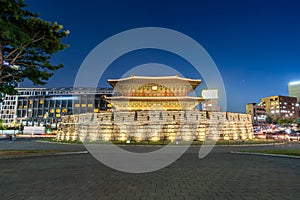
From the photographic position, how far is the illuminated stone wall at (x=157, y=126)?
84.9ft

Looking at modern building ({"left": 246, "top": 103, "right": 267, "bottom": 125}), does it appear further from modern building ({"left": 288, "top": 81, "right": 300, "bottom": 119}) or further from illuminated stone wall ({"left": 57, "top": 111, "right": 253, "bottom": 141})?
illuminated stone wall ({"left": 57, "top": 111, "right": 253, "bottom": 141})

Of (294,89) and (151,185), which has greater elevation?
(294,89)

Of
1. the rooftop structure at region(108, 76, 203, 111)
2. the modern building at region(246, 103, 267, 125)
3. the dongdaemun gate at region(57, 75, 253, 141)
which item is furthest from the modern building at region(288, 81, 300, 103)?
the rooftop structure at region(108, 76, 203, 111)

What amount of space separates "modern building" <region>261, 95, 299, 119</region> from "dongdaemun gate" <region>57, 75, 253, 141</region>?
10281 cm

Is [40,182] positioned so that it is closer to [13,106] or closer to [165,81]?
[165,81]

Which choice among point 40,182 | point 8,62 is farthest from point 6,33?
point 40,182

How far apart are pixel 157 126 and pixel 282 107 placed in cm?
12080

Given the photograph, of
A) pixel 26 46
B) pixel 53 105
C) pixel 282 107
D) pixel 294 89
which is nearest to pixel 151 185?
pixel 26 46

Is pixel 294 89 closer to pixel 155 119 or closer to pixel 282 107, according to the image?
pixel 282 107

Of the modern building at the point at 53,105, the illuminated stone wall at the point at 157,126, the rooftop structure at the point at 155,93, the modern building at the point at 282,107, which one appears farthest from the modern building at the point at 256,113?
the illuminated stone wall at the point at 157,126

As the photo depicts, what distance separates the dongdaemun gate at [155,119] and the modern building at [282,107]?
103m

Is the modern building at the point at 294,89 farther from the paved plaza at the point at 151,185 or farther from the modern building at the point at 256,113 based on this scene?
the paved plaza at the point at 151,185

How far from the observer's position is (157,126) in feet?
85.1

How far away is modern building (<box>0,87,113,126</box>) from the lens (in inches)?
3915
